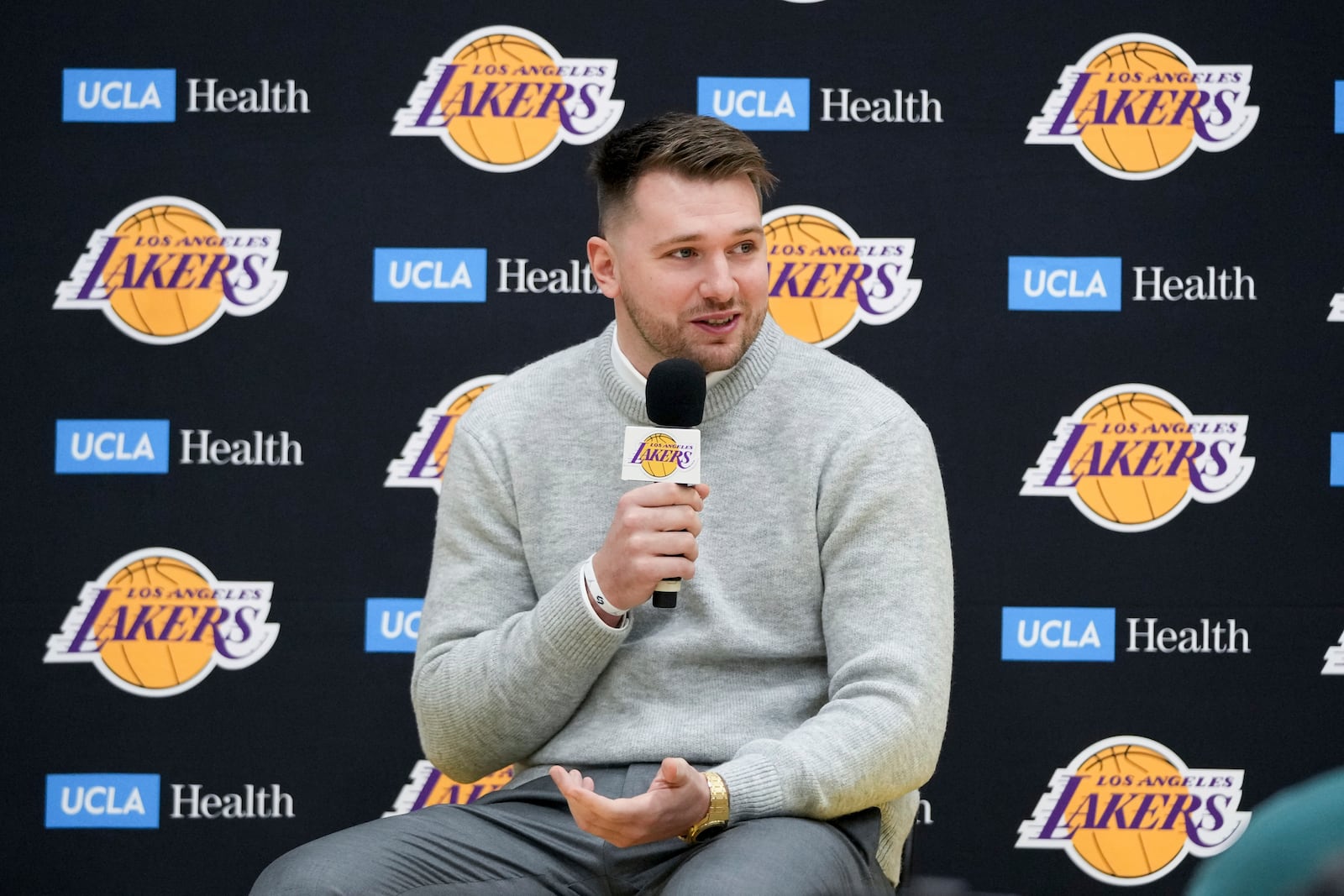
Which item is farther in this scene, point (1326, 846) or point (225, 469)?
point (225, 469)

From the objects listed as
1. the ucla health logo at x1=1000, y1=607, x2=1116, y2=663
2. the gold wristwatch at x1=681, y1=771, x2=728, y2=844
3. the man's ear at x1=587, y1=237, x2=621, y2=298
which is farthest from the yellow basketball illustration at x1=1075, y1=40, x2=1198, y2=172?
the gold wristwatch at x1=681, y1=771, x2=728, y2=844

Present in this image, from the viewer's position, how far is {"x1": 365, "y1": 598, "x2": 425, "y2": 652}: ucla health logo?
2607 millimetres

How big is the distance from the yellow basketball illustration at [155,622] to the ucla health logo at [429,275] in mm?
695

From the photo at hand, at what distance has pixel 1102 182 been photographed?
2586 millimetres

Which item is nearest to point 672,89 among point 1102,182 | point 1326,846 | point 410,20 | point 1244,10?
point 410,20

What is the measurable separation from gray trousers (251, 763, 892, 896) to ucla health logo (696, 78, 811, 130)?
1440 millimetres

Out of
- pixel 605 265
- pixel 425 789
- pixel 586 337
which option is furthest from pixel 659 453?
pixel 425 789

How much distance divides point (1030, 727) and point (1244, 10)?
4.87 feet

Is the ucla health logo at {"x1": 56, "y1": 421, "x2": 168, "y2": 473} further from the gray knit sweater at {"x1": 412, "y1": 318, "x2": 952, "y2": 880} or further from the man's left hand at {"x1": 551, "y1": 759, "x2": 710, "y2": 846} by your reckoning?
the man's left hand at {"x1": 551, "y1": 759, "x2": 710, "y2": 846}

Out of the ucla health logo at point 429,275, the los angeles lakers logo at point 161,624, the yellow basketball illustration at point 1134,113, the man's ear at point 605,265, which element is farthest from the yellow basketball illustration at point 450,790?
the yellow basketball illustration at point 1134,113

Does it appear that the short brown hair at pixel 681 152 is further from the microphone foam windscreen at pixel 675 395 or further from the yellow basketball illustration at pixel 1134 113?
the yellow basketball illustration at pixel 1134 113

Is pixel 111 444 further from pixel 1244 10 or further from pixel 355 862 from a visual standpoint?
pixel 1244 10

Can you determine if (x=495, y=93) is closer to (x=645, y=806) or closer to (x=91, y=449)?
(x=91, y=449)

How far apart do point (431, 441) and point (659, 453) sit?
126 cm
